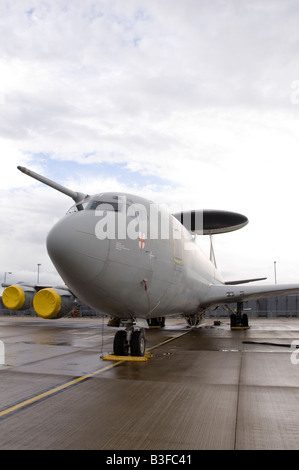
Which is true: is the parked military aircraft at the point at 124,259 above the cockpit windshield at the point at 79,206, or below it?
below

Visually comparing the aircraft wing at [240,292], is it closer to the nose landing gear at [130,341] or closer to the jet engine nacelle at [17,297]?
the nose landing gear at [130,341]

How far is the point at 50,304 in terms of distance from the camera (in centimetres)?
1733

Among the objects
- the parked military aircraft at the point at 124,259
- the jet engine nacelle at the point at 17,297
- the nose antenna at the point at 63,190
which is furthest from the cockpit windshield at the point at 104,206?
the jet engine nacelle at the point at 17,297

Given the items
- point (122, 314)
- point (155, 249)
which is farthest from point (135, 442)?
point (155, 249)

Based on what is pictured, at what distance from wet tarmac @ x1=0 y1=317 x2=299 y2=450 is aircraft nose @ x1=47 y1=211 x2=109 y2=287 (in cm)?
196

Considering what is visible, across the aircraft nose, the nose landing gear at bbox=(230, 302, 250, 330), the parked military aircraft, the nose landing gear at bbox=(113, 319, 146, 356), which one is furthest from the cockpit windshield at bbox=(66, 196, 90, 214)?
the nose landing gear at bbox=(230, 302, 250, 330)

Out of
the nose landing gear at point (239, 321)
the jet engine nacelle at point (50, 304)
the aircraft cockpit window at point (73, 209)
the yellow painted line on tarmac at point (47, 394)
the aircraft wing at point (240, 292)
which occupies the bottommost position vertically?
the nose landing gear at point (239, 321)

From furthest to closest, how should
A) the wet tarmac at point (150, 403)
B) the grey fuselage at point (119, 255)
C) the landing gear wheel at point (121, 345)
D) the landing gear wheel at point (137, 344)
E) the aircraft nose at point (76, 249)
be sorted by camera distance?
1. the landing gear wheel at point (121, 345)
2. the landing gear wheel at point (137, 344)
3. the grey fuselage at point (119, 255)
4. the aircraft nose at point (76, 249)
5. the wet tarmac at point (150, 403)

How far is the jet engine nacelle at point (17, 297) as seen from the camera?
757 inches

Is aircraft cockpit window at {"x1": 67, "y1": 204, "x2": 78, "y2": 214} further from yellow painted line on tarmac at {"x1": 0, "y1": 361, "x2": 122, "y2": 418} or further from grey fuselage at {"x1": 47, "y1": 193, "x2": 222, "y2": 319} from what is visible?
yellow painted line on tarmac at {"x1": 0, "y1": 361, "x2": 122, "y2": 418}

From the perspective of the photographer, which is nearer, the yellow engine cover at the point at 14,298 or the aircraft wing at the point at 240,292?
the aircraft wing at the point at 240,292

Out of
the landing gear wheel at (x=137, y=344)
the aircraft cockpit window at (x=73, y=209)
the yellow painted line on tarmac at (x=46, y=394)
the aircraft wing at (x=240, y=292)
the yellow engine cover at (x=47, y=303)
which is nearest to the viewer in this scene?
the yellow painted line on tarmac at (x=46, y=394)

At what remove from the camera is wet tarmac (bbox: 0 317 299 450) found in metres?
3.75
